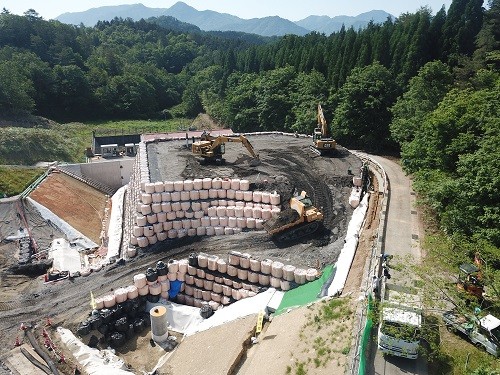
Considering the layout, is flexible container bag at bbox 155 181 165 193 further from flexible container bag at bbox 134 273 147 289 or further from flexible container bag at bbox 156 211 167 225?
flexible container bag at bbox 134 273 147 289

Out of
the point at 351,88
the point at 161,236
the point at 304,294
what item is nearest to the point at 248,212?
the point at 161,236

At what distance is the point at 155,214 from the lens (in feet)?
75.2

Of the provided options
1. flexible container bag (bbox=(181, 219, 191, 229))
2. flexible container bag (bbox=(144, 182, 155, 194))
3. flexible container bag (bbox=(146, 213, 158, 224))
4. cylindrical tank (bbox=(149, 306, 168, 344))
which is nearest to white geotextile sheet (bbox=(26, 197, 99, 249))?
flexible container bag (bbox=(146, 213, 158, 224))

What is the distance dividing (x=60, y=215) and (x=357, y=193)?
839 inches

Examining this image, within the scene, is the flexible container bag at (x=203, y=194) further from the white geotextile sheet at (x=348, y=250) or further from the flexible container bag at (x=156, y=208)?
the white geotextile sheet at (x=348, y=250)

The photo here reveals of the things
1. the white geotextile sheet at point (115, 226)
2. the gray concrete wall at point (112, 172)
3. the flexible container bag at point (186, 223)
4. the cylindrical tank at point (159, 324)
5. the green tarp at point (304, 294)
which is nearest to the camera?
the green tarp at point (304, 294)

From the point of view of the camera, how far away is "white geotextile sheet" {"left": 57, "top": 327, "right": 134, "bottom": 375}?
15.0 m

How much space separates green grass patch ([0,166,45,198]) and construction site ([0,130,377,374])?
127 inches

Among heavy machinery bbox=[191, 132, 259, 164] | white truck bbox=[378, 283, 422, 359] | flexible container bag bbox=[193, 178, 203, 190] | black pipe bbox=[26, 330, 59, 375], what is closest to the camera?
white truck bbox=[378, 283, 422, 359]

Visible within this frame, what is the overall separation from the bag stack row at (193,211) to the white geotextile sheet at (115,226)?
8.74ft

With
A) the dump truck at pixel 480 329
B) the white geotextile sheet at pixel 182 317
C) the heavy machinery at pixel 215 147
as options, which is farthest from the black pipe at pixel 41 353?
the heavy machinery at pixel 215 147

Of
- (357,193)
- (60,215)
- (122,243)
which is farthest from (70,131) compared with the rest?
(357,193)

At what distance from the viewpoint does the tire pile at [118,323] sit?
1770 centimetres

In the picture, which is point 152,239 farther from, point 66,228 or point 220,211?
point 66,228
